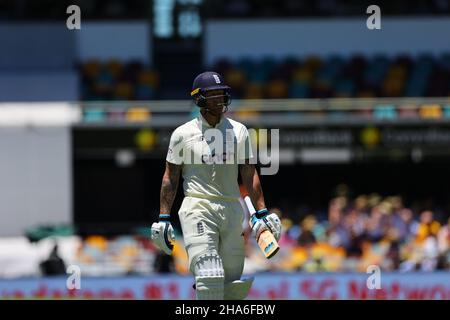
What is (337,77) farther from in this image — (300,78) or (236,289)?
(236,289)

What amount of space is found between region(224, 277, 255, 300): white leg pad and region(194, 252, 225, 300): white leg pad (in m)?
0.18

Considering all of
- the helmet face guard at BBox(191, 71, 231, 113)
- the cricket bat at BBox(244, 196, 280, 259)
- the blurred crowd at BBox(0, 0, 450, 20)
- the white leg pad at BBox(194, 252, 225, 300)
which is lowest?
the white leg pad at BBox(194, 252, 225, 300)

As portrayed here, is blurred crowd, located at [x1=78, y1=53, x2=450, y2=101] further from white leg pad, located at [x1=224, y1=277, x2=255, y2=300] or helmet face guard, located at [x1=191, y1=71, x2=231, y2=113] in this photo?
white leg pad, located at [x1=224, y1=277, x2=255, y2=300]

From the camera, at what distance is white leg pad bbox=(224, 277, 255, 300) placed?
8.20 m

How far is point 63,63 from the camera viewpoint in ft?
89.0

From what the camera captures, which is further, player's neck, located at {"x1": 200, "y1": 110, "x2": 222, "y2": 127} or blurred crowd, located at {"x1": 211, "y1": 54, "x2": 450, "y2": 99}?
blurred crowd, located at {"x1": 211, "y1": 54, "x2": 450, "y2": 99}

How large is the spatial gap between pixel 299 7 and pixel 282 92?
3.61m

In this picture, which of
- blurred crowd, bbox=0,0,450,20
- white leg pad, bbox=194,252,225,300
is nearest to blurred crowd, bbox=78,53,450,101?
blurred crowd, bbox=0,0,450,20

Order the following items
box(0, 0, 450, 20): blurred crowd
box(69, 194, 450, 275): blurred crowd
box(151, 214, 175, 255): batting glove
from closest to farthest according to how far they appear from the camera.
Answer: box(151, 214, 175, 255): batting glove
box(69, 194, 450, 275): blurred crowd
box(0, 0, 450, 20): blurred crowd

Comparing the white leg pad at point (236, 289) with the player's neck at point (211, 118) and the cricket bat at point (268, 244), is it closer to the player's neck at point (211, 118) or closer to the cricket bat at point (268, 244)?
the cricket bat at point (268, 244)

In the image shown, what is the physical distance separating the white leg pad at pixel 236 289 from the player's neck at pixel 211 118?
3.95 feet

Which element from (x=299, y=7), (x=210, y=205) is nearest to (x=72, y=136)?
(x=299, y=7)

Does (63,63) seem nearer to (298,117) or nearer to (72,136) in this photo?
(72,136)

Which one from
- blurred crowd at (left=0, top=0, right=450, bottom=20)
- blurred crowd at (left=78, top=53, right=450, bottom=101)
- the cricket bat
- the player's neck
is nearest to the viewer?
the cricket bat
